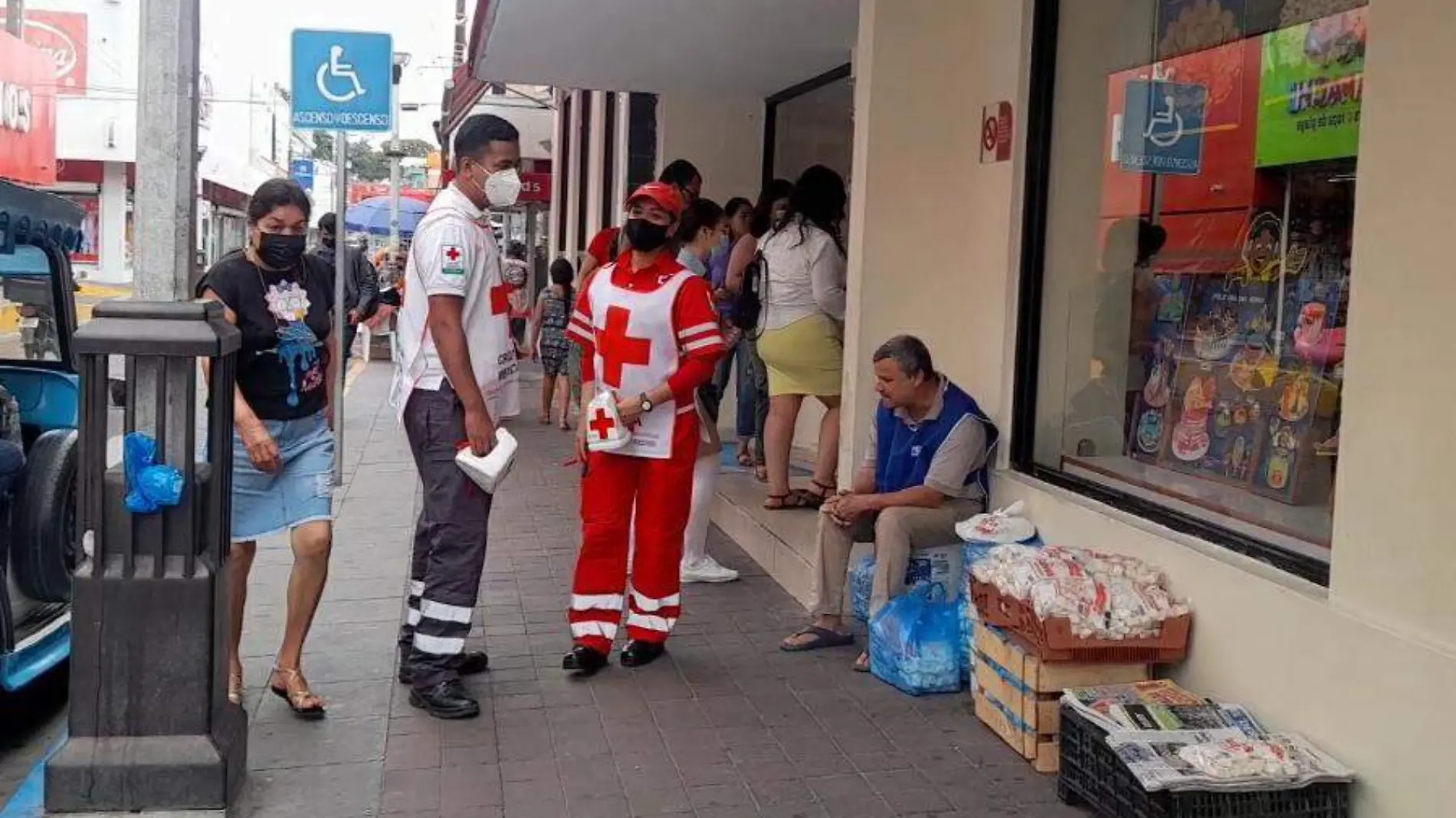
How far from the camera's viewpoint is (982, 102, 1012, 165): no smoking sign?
17.6 feet

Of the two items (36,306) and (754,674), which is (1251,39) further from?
(36,306)

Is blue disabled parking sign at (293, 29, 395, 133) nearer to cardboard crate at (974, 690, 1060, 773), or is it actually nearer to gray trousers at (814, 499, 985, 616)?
gray trousers at (814, 499, 985, 616)

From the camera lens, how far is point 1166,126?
514 cm

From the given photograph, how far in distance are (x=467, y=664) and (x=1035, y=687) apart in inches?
82.6

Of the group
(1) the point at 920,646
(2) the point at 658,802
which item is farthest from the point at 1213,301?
(2) the point at 658,802

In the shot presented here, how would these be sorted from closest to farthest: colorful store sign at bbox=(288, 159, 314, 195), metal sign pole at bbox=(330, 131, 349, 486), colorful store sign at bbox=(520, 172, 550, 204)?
A: metal sign pole at bbox=(330, 131, 349, 486) → colorful store sign at bbox=(520, 172, 550, 204) → colorful store sign at bbox=(288, 159, 314, 195)

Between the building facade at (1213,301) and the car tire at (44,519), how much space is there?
2976 mm

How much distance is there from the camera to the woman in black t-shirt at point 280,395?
411 centimetres

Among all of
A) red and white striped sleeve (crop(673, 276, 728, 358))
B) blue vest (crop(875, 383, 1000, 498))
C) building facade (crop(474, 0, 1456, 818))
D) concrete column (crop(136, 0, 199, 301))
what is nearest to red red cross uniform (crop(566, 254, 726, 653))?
red and white striped sleeve (crop(673, 276, 728, 358))

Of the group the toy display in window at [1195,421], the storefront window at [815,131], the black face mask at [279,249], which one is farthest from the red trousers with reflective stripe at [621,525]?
the storefront window at [815,131]

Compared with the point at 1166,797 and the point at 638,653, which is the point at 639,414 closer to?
the point at 638,653

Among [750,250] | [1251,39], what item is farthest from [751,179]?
[1251,39]

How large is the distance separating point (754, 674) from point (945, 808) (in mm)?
1306

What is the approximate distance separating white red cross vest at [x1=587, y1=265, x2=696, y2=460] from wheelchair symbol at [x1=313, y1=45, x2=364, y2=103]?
484cm
